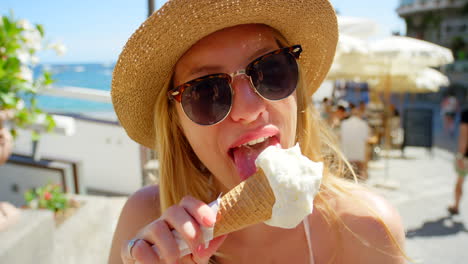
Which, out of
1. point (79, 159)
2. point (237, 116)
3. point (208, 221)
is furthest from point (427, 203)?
point (79, 159)

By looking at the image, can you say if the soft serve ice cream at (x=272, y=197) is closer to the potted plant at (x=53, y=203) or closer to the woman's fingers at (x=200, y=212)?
the woman's fingers at (x=200, y=212)

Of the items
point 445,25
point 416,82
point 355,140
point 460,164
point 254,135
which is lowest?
point 460,164

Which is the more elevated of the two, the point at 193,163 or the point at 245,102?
the point at 245,102

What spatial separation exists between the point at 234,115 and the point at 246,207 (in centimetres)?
40

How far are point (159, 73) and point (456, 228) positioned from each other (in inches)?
232

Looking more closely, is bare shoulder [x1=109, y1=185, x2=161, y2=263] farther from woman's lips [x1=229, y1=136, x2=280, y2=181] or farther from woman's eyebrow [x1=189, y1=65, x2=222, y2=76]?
woman's eyebrow [x1=189, y1=65, x2=222, y2=76]

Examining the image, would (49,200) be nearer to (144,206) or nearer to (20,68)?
(20,68)

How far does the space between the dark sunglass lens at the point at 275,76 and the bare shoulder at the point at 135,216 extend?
2.75 ft

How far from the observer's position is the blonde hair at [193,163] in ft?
4.95

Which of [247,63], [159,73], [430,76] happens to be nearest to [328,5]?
[247,63]

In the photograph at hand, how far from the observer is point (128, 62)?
4.52 feet

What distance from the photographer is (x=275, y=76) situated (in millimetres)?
1317

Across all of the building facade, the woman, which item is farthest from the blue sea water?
the building facade

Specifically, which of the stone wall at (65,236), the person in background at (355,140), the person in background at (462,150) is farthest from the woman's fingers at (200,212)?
the person in background at (355,140)
